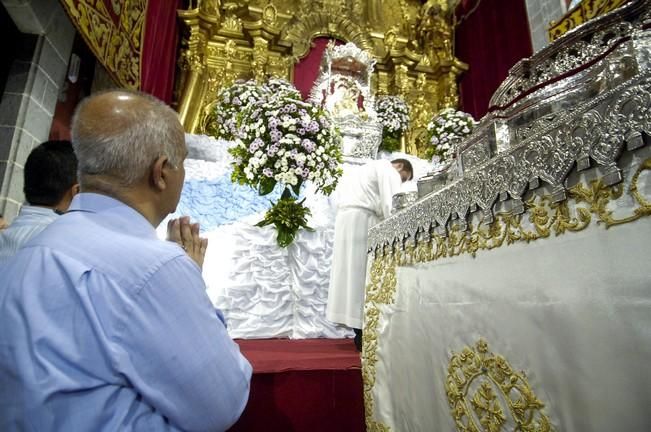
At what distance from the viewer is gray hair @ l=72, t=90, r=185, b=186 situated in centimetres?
74

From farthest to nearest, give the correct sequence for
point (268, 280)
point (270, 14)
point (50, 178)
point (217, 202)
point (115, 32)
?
point (270, 14)
point (217, 202)
point (268, 280)
point (115, 32)
point (50, 178)

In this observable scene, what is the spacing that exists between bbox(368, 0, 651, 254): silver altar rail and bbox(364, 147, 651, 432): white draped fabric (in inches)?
2.0

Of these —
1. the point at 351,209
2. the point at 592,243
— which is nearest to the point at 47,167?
the point at 592,243

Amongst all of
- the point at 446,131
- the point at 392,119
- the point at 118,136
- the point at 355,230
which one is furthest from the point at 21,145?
the point at 392,119

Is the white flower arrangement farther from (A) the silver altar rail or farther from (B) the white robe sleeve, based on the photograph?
(A) the silver altar rail

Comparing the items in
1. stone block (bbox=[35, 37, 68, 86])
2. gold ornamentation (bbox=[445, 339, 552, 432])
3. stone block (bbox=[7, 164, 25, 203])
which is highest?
stone block (bbox=[35, 37, 68, 86])

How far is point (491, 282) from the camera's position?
2.61 ft

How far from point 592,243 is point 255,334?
2.66 m

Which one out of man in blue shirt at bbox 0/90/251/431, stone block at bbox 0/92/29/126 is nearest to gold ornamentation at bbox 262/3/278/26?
stone block at bbox 0/92/29/126

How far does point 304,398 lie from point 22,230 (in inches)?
51.0

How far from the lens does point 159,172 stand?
2.57 feet

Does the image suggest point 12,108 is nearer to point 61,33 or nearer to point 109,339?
point 61,33

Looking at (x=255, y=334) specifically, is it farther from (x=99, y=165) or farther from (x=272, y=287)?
(x=99, y=165)

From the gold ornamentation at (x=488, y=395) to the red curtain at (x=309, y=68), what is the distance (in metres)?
6.06
